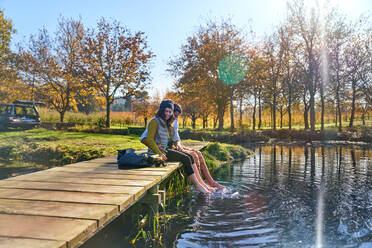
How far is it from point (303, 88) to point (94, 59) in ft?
69.3

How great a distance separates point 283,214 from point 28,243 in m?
4.03

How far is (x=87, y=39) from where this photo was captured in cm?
2177

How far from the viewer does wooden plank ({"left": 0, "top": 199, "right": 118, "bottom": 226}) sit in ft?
7.18

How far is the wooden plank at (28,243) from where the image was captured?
1.63 m

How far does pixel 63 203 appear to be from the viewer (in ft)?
8.34

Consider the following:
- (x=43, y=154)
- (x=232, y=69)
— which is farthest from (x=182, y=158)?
(x=232, y=69)

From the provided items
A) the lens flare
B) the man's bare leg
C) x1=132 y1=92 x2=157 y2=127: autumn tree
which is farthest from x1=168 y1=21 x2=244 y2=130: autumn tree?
the man's bare leg

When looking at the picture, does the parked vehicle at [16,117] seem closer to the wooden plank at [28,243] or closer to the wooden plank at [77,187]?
the wooden plank at [77,187]

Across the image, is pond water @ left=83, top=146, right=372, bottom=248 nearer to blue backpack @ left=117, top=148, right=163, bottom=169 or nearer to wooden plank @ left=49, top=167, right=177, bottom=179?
wooden plank @ left=49, top=167, right=177, bottom=179

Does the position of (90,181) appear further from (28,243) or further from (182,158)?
(182,158)

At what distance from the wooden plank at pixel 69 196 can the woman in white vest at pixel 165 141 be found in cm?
218

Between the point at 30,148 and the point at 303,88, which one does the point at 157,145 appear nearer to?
the point at 30,148

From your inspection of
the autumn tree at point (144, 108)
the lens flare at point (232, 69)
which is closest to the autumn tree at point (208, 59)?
the lens flare at point (232, 69)

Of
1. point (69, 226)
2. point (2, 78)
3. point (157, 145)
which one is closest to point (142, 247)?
point (69, 226)
